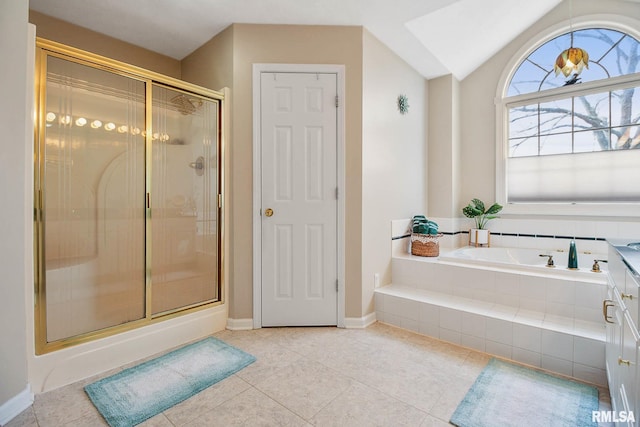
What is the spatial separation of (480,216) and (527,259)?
644 millimetres

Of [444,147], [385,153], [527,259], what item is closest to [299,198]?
[385,153]

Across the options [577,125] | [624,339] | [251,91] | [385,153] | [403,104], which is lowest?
[624,339]

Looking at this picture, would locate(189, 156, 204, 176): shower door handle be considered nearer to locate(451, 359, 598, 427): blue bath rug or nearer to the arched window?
locate(451, 359, 598, 427): blue bath rug

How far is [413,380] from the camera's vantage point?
1767 mm

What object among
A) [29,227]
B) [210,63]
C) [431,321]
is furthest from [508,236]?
[29,227]

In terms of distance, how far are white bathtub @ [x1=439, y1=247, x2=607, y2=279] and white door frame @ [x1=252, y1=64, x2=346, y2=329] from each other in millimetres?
1045

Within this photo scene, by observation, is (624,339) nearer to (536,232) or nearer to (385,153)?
(385,153)

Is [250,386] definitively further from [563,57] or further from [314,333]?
[563,57]

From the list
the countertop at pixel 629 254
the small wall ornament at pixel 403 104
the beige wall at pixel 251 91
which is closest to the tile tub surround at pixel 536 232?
the small wall ornament at pixel 403 104

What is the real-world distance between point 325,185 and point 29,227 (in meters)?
1.85

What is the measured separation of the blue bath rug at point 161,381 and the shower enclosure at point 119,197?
1.04 feet

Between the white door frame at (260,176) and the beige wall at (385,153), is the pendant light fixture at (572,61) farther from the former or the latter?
the white door frame at (260,176)

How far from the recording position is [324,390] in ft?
5.47

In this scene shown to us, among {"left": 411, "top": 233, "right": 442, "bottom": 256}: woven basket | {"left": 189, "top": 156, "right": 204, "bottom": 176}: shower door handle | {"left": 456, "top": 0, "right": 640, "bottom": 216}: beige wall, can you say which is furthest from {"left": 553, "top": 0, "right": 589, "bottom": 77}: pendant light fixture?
{"left": 189, "top": 156, "right": 204, "bottom": 176}: shower door handle
